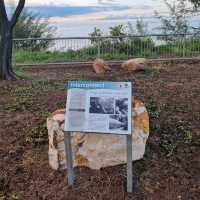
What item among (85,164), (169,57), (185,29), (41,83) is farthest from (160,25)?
(85,164)

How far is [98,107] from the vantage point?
3.48m

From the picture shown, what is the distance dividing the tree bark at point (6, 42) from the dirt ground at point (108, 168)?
104cm

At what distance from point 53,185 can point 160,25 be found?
1081 cm

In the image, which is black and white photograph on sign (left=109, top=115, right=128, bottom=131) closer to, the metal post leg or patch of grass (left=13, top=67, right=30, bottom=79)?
the metal post leg

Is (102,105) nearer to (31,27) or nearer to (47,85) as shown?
(47,85)

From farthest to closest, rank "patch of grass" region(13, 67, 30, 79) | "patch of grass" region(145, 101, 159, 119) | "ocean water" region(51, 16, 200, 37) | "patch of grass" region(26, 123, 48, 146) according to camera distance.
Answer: "ocean water" region(51, 16, 200, 37) < "patch of grass" region(13, 67, 30, 79) < "patch of grass" region(145, 101, 159, 119) < "patch of grass" region(26, 123, 48, 146)

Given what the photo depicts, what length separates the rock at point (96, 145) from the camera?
12.8 feet

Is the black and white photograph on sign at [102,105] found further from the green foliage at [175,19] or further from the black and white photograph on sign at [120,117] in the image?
the green foliage at [175,19]

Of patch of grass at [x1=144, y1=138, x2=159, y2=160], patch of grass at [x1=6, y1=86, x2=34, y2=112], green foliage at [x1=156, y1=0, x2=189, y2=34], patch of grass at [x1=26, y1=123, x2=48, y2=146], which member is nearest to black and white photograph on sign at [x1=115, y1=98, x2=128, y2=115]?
patch of grass at [x1=144, y1=138, x2=159, y2=160]

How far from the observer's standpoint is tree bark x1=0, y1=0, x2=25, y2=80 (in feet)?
25.2

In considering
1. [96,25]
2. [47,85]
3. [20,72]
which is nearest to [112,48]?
[20,72]

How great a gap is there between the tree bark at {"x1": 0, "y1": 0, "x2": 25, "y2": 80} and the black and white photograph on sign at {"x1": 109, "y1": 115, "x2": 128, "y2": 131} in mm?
4593

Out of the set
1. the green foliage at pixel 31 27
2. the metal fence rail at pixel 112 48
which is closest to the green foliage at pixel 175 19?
the metal fence rail at pixel 112 48

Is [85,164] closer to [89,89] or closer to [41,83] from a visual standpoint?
[89,89]
